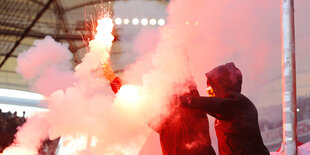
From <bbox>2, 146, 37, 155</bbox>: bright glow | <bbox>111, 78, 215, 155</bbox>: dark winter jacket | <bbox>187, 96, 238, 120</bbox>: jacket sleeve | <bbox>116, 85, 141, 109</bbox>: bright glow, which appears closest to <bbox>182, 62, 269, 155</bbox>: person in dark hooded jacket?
<bbox>187, 96, 238, 120</bbox>: jacket sleeve

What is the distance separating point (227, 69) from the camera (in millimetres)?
3938

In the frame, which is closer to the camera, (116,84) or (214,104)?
(214,104)

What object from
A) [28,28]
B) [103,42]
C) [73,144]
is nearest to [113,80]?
[103,42]

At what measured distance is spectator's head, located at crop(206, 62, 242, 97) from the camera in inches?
155

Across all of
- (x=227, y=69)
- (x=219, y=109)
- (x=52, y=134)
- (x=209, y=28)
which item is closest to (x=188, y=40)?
(x=209, y=28)

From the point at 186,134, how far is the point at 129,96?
104 cm

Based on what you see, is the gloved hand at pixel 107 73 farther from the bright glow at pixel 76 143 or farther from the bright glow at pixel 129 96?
the bright glow at pixel 76 143

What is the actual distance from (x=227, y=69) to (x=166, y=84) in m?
0.89

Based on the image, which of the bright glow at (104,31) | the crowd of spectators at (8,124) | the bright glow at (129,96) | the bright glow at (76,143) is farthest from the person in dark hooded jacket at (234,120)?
the crowd of spectators at (8,124)

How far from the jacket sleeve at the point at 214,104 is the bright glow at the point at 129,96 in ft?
3.94

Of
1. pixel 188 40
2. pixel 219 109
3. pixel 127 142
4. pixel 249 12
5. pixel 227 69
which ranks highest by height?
pixel 249 12

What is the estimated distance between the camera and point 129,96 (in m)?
4.77

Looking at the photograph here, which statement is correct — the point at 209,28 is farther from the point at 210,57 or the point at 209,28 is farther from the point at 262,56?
the point at 262,56

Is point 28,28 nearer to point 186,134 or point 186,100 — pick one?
point 186,134
